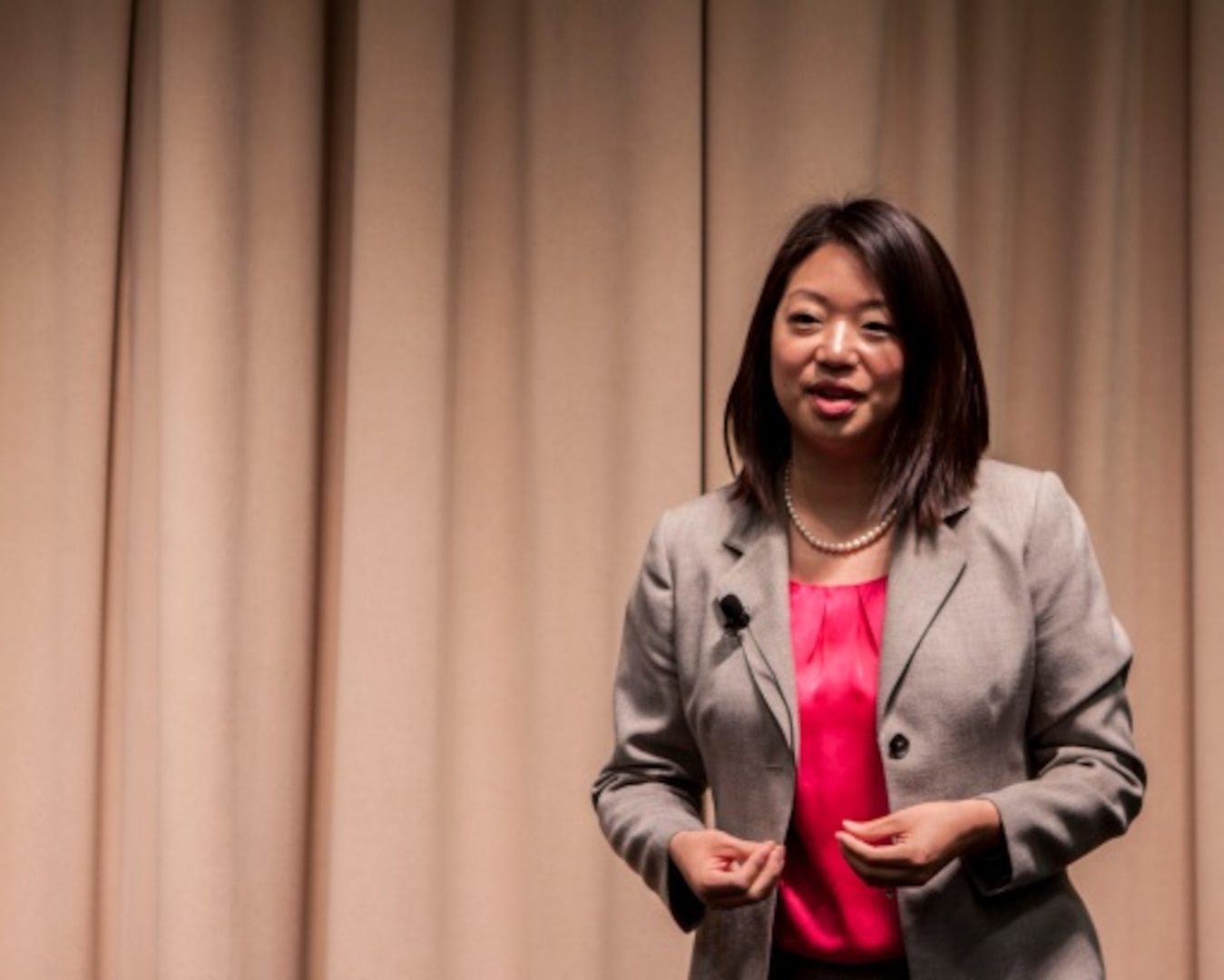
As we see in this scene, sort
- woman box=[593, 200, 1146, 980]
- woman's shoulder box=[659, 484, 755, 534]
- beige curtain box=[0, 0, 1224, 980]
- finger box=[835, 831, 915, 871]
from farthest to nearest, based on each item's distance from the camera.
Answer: beige curtain box=[0, 0, 1224, 980] → woman's shoulder box=[659, 484, 755, 534] → woman box=[593, 200, 1146, 980] → finger box=[835, 831, 915, 871]

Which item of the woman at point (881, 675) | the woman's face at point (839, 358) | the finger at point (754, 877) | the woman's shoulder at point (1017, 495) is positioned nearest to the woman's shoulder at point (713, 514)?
the woman at point (881, 675)

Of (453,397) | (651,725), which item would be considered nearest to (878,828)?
(651,725)

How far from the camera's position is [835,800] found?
6.55 feet

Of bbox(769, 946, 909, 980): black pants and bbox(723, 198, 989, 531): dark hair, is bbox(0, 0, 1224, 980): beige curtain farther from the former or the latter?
bbox(769, 946, 909, 980): black pants

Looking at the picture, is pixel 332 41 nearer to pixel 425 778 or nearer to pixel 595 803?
pixel 425 778

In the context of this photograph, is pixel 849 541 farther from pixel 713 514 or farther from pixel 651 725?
pixel 651 725

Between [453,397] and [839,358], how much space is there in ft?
4.60

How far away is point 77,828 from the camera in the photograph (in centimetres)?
331

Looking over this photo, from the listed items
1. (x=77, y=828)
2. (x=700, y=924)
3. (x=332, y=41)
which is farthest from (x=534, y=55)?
(x=700, y=924)

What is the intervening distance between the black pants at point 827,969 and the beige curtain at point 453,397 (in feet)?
4.19

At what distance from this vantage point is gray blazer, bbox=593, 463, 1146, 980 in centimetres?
195

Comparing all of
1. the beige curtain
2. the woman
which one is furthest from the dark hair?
the beige curtain

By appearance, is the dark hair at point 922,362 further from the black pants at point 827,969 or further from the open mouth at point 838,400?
the black pants at point 827,969

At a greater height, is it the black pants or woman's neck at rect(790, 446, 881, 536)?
woman's neck at rect(790, 446, 881, 536)
